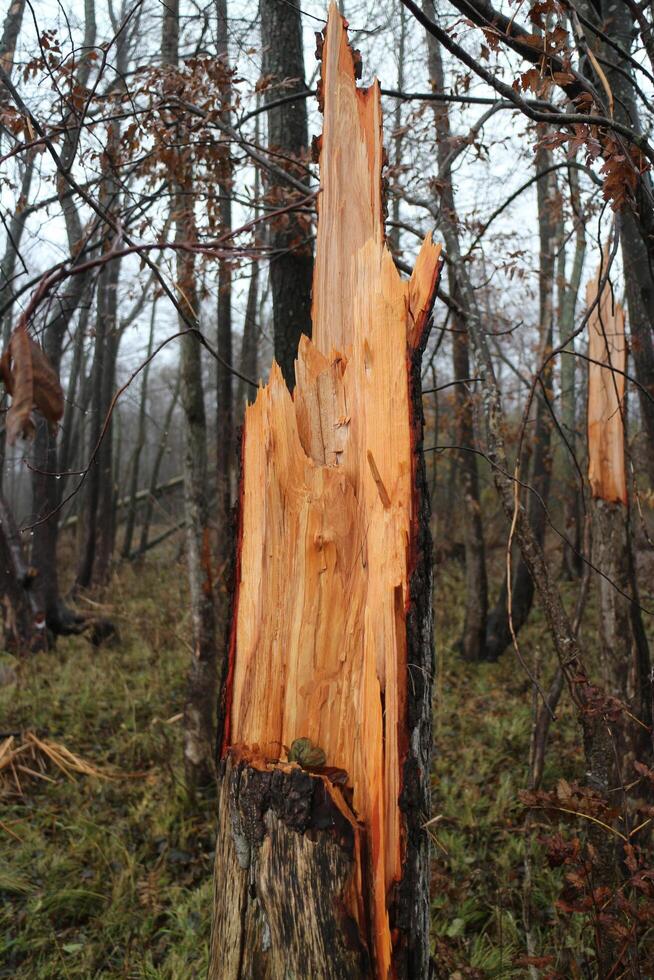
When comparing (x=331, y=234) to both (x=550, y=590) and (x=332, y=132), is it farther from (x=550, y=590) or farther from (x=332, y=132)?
(x=550, y=590)

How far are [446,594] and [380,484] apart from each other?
900 cm

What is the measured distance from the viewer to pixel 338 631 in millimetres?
1977

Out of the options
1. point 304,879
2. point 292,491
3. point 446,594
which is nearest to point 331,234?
point 292,491

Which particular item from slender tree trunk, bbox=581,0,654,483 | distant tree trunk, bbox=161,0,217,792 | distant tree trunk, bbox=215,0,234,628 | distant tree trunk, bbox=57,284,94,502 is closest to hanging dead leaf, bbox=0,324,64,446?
slender tree trunk, bbox=581,0,654,483

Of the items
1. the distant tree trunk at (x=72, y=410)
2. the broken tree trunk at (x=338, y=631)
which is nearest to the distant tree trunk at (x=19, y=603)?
the distant tree trunk at (x=72, y=410)

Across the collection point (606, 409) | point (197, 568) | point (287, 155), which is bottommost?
point (197, 568)

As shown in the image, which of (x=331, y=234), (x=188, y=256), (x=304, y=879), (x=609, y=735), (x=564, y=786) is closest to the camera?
(x=304, y=879)

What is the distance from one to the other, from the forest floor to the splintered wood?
42.0 inches

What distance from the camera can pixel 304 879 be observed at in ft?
5.61

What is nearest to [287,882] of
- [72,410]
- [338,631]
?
[338,631]

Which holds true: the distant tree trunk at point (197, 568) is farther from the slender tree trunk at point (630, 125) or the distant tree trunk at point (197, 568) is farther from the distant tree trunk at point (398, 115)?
the slender tree trunk at point (630, 125)

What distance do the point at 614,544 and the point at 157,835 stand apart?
344 cm

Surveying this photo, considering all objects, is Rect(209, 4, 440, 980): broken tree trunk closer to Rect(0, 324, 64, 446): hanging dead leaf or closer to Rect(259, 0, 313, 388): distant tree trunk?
Rect(0, 324, 64, 446): hanging dead leaf

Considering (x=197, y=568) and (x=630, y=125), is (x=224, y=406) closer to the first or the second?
(x=197, y=568)
